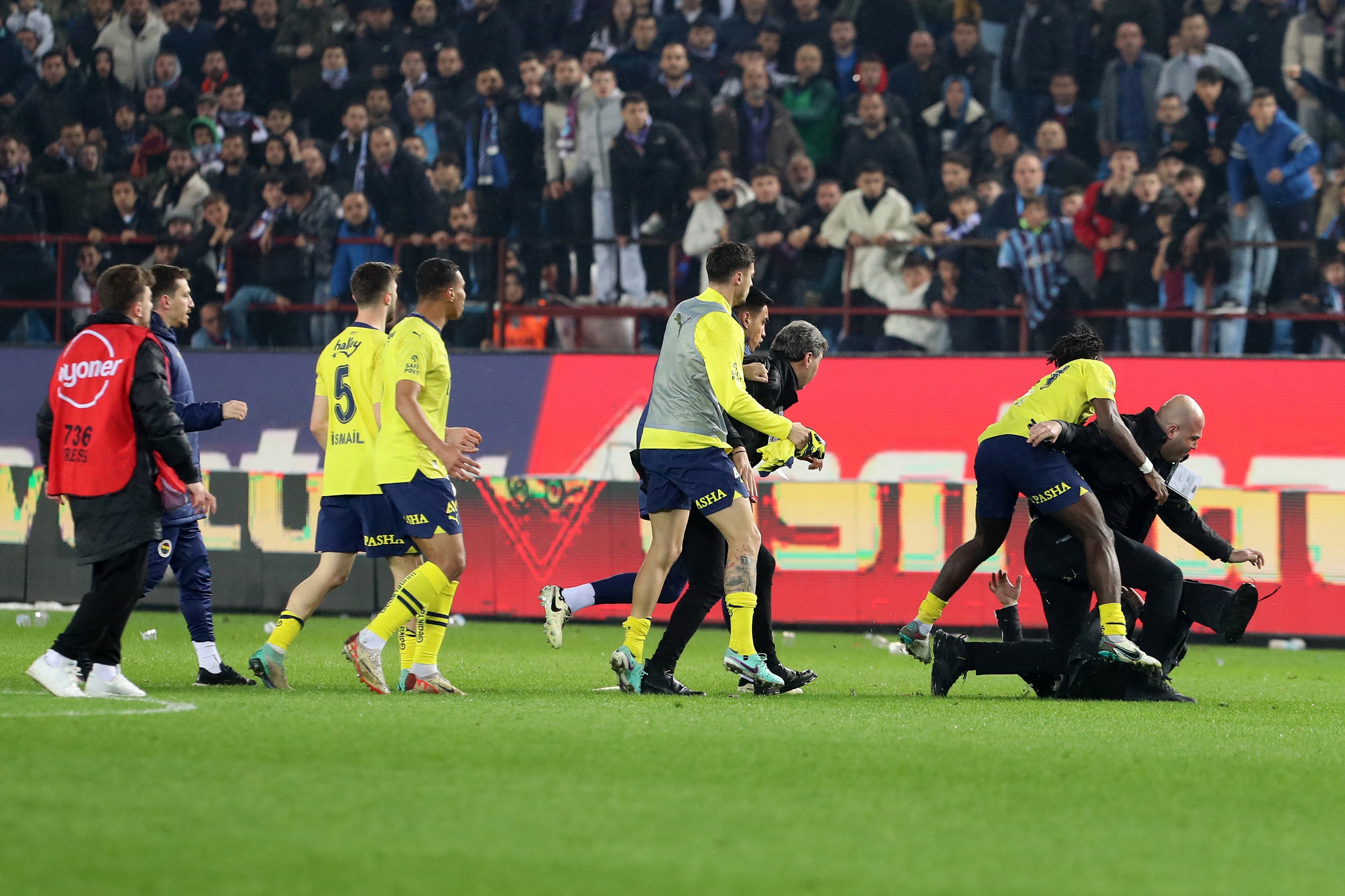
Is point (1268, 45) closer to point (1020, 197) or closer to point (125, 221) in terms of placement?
point (1020, 197)

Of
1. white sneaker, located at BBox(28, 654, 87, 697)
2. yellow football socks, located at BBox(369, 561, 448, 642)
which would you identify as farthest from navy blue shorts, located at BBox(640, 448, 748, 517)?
white sneaker, located at BBox(28, 654, 87, 697)

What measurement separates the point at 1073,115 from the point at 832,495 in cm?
545

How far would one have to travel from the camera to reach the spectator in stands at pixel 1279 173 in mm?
14781

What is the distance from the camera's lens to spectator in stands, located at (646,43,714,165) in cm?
1641

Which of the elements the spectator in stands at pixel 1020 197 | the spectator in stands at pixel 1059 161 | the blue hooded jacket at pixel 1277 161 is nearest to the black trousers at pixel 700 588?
the spectator in stands at pixel 1020 197

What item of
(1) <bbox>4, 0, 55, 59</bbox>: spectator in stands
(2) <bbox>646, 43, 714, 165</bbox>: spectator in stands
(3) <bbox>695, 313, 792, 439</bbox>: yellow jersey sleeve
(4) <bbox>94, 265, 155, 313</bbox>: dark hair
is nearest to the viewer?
(4) <bbox>94, 265, 155, 313</bbox>: dark hair

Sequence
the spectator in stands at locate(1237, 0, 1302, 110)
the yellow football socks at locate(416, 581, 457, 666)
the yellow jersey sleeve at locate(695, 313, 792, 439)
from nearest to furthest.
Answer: the yellow jersey sleeve at locate(695, 313, 792, 439) < the yellow football socks at locate(416, 581, 457, 666) < the spectator in stands at locate(1237, 0, 1302, 110)

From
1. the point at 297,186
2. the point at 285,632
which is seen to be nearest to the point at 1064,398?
the point at 285,632

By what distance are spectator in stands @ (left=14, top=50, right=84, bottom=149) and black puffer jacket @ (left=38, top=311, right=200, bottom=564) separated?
12355 millimetres

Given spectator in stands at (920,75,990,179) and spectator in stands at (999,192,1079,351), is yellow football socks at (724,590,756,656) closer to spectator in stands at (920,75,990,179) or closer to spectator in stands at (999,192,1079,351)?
spectator in stands at (999,192,1079,351)

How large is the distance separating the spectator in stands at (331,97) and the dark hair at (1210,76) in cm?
874

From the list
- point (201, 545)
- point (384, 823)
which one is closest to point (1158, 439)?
point (201, 545)

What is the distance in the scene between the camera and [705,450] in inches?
307

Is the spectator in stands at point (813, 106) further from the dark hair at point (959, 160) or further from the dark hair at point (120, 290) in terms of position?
the dark hair at point (120, 290)
